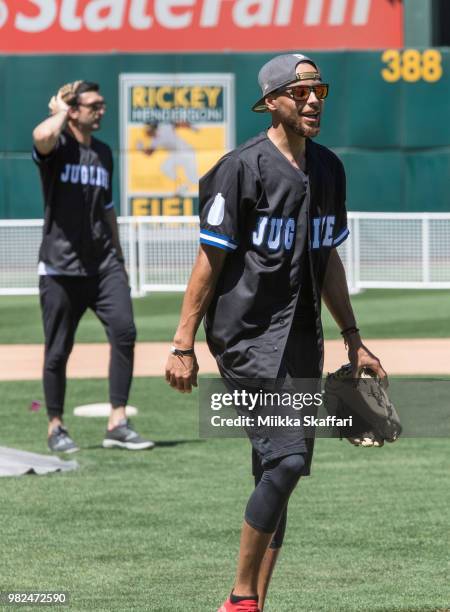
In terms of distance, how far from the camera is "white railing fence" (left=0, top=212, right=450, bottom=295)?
70.8 feet

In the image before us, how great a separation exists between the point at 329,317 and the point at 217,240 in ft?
47.0

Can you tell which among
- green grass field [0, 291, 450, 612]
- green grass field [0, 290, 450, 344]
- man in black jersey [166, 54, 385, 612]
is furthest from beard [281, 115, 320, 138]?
green grass field [0, 290, 450, 344]

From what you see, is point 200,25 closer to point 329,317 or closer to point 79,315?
point 329,317

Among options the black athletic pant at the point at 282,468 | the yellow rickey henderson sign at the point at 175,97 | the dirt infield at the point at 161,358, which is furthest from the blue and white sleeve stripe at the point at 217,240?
the yellow rickey henderson sign at the point at 175,97

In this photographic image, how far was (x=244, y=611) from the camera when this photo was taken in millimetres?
5555

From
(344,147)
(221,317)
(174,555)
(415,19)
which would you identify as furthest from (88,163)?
(415,19)

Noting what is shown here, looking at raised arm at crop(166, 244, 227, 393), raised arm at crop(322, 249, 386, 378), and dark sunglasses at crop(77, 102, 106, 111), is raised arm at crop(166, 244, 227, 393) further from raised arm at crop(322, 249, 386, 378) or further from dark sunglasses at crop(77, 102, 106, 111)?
dark sunglasses at crop(77, 102, 106, 111)

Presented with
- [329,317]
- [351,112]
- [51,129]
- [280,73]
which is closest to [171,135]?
[351,112]

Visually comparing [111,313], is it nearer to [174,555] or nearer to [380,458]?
[380,458]

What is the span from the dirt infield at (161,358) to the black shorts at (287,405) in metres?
8.25

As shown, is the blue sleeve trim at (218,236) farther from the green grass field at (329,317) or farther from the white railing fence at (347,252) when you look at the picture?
the white railing fence at (347,252)

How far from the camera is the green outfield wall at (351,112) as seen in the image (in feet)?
89.5

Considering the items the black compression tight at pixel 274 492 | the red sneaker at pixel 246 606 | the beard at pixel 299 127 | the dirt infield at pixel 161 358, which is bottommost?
the dirt infield at pixel 161 358

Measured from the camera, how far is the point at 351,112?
27453 millimetres
